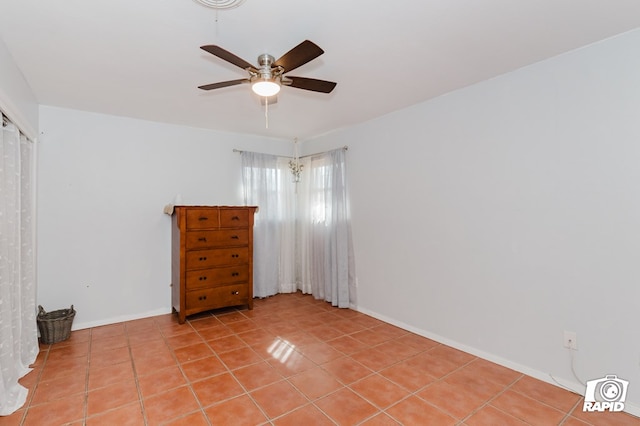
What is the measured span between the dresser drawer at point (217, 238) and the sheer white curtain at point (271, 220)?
535mm

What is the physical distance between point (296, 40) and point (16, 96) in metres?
2.15

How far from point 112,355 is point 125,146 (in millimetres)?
2212

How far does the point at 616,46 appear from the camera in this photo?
196 cm

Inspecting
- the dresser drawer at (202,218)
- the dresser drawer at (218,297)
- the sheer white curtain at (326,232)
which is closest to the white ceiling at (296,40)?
the dresser drawer at (202,218)

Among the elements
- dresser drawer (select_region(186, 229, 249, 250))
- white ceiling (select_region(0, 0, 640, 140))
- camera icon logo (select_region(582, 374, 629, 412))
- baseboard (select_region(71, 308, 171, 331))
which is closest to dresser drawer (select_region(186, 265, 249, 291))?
dresser drawer (select_region(186, 229, 249, 250))

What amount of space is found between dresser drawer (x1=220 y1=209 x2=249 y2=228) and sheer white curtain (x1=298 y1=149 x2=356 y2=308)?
1.03 meters

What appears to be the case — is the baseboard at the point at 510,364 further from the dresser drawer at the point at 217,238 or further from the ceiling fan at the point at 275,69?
the ceiling fan at the point at 275,69

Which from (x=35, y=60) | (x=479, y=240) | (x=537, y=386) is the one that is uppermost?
(x=35, y=60)

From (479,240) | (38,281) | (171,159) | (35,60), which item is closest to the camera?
(35,60)

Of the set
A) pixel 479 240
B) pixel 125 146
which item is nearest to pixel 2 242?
pixel 125 146

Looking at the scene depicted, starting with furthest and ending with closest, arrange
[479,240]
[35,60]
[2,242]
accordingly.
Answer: [479,240] → [35,60] → [2,242]

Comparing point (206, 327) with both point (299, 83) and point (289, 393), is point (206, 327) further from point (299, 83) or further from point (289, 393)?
point (299, 83)

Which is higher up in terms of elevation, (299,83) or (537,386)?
(299,83)

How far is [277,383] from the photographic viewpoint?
2223 millimetres
